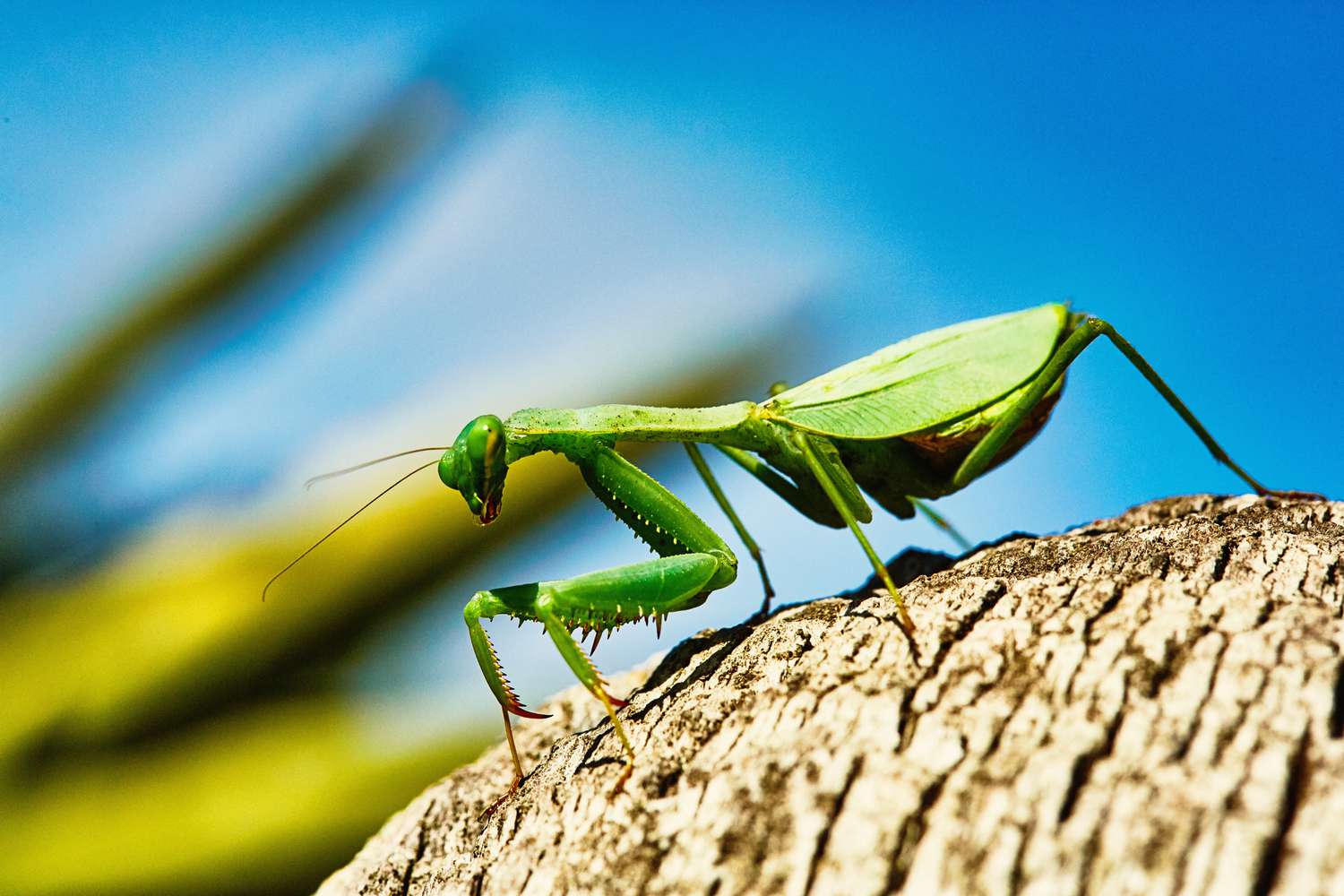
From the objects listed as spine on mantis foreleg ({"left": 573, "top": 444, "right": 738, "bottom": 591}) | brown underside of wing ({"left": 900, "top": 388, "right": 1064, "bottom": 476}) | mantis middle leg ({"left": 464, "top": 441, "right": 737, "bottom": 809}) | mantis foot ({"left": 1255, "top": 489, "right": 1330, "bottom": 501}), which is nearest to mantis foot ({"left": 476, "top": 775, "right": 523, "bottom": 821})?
mantis middle leg ({"left": 464, "top": 441, "right": 737, "bottom": 809})

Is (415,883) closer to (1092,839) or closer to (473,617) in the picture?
(473,617)

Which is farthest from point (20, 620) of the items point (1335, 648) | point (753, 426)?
point (1335, 648)

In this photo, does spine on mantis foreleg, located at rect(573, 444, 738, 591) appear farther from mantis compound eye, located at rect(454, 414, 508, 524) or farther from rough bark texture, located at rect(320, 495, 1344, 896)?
rough bark texture, located at rect(320, 495, 1344, 896)

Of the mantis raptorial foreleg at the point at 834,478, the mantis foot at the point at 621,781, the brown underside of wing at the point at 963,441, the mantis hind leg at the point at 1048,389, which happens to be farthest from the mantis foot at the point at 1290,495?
the mantis foot at the point at 621,781

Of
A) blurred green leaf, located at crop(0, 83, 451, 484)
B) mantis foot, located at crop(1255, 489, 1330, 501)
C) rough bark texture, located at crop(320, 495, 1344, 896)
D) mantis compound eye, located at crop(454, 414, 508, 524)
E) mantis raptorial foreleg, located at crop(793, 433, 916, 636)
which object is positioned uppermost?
blurred green leaf, located at crop(0, 83, 451, 484)

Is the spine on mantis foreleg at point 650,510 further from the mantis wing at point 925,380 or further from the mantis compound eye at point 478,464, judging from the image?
the mantis wing at point 925,380

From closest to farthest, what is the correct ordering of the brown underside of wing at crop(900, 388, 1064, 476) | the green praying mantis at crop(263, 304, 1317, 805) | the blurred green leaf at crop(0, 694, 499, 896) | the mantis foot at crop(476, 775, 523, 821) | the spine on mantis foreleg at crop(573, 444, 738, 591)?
the mantis foot at crop(476, 775, 523, 821) < the green praying mantis at crop(263, 304, 1317, 805) < the spine on mantis foreleg at crop(573, 444, 738, 591) < the brown underside of wing at crop(900, 388, 1064, 476) < the blurred green leaf at crop(0, 694, 499, 896)
